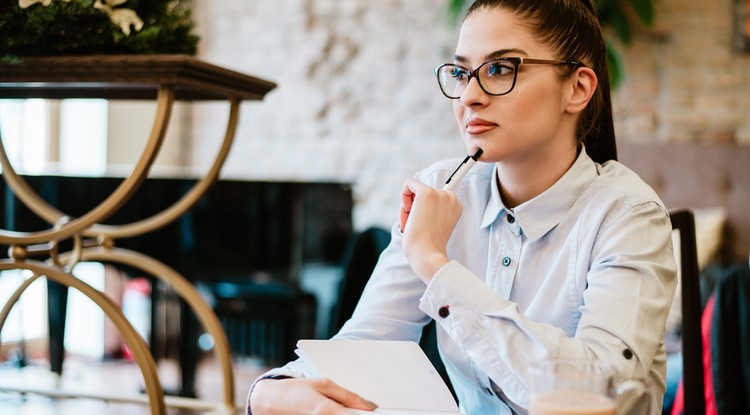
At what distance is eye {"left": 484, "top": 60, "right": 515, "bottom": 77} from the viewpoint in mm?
1135

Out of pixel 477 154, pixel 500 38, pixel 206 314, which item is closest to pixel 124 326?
pixel 206 314

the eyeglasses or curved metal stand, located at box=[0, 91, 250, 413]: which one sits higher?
the eyeglasses

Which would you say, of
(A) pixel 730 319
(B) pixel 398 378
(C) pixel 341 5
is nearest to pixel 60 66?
(B) pixel 398 378

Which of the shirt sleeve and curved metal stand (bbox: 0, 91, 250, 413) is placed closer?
the shirt sleeve

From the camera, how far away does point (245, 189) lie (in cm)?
383

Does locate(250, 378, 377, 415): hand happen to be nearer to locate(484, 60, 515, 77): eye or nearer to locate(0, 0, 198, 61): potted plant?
locate(484, 60, 515, 77): eye

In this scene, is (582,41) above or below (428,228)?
above

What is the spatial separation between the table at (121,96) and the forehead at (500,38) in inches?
15.3

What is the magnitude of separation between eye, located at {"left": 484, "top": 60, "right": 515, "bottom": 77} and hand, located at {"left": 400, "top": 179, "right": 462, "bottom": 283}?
19 centimetres

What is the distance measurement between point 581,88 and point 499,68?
0.16 m

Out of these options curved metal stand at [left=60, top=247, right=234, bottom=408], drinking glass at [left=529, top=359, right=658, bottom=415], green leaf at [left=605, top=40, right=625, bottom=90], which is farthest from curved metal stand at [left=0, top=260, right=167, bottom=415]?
green leaf at [left=605, top=40, right=625, bottom=90]

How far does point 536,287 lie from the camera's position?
120cm

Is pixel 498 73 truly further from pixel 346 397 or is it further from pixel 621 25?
pixel 621 25

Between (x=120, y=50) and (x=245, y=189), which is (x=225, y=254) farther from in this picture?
(x=120, y=50)
